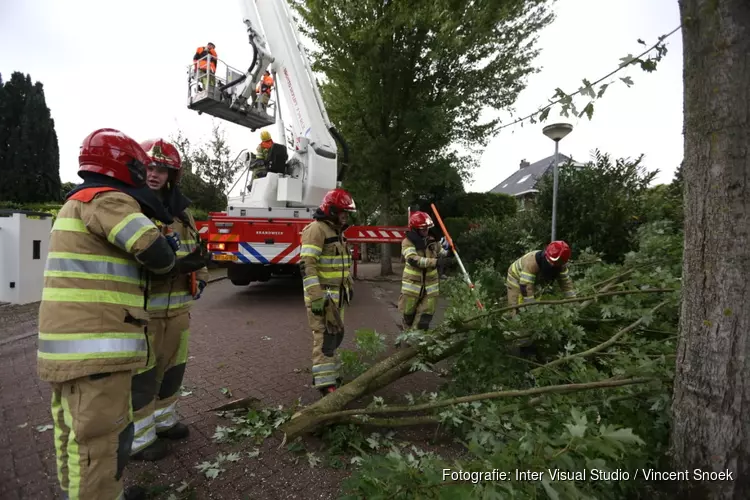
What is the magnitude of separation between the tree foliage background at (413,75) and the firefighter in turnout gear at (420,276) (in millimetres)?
5499

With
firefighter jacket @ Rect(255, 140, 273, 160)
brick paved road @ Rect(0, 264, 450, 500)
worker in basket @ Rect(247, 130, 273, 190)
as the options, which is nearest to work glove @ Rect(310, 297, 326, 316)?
brick paved road @ Rect(0, 264, 450, 500)

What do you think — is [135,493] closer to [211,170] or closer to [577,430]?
[577,430]

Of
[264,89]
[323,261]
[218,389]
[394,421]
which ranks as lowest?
[218,389]

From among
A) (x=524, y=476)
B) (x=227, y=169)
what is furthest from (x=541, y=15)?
(x=227, y=169)

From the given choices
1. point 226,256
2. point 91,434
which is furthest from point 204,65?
point 91,434

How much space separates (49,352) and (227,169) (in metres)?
16.8

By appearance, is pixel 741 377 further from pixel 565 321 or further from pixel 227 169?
pixel 227 169

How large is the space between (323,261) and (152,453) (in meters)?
1.84

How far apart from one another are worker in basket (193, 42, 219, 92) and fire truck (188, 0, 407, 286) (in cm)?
2

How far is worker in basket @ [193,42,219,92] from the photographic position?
6484 millimetres

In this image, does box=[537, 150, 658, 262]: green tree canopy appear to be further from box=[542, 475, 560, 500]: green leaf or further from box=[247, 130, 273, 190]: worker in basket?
box=[542, 475, 560, 500]: green leaf

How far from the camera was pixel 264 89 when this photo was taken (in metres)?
7.31

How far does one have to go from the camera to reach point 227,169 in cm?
1722

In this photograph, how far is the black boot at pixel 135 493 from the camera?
6.81 ft
